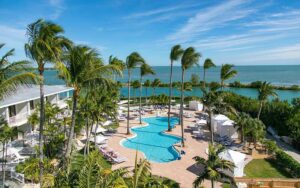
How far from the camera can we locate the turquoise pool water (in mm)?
22920

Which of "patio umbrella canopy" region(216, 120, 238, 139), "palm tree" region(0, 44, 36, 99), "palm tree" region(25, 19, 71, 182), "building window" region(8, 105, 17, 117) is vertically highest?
"palm tree" region(25, 19, 71, 182)

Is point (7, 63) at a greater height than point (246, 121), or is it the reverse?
point (7, 63)

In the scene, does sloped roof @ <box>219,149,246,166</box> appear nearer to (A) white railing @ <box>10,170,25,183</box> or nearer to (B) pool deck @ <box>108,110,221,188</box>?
(B) pool deck @ <box>108,110,221,188</box>

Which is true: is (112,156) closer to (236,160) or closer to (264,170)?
(236,160)

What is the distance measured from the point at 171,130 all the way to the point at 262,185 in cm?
1701

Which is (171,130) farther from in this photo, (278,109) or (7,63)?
(7,63)

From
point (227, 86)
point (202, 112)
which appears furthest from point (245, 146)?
point (227, 86)

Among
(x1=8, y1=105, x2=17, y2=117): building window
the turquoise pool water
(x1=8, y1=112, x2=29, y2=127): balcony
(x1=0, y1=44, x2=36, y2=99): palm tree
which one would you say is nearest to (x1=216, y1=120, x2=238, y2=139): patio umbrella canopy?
the turquoise pool water

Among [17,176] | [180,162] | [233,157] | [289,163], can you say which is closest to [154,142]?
[180,162]

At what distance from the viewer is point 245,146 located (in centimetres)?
2403

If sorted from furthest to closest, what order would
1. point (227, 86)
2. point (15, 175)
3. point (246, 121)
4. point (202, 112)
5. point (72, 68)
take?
1. point (227, 86)
2. point (202, 112)
3. point (246, 121)
4. point (15, 175)
5. point (72, 68)

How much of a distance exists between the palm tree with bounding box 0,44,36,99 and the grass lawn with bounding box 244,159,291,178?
52.3 ft

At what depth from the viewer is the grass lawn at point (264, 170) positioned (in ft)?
60.3

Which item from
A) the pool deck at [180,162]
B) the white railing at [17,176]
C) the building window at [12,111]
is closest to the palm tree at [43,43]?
the white railing at [17,176]
